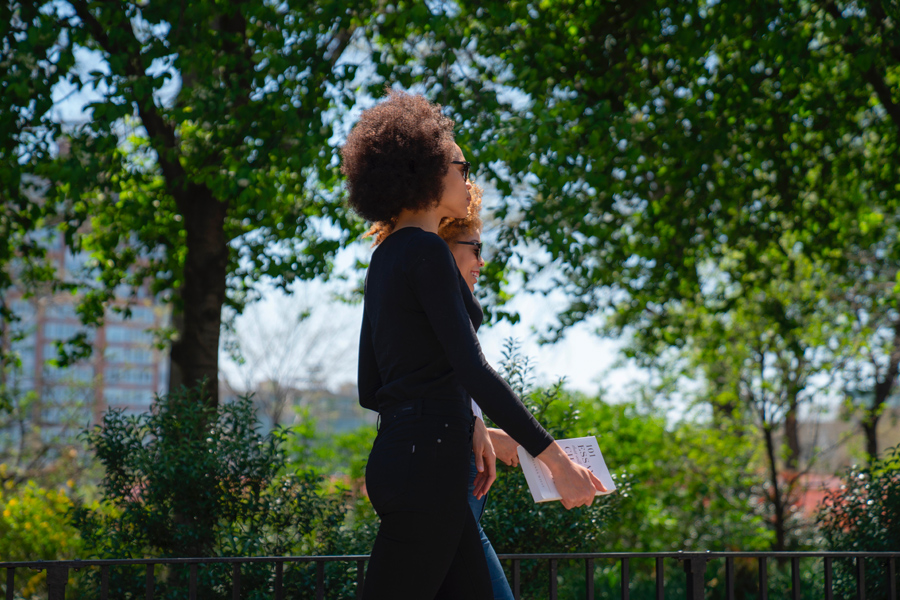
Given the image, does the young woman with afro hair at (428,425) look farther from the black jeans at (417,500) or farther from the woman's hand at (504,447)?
the woman's hand at (504,447)

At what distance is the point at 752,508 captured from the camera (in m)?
9.39

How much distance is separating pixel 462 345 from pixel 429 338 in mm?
119

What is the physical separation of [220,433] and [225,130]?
8.03 ft

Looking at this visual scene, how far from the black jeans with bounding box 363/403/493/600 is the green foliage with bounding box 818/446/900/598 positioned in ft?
13.7

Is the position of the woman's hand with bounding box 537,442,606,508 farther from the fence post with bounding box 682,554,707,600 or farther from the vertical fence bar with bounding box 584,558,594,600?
the fence post with bounding box 682,554,707,600

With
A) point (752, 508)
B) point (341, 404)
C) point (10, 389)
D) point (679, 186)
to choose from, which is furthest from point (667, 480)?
point (341, 404)

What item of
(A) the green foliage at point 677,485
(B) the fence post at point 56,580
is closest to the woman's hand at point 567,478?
(B) the fence post at point 56,580

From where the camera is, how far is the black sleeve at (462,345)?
5.61 feet

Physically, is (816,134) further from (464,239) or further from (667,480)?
(464,239)

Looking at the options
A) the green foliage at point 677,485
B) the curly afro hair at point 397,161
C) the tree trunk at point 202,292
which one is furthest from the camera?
the green foliage at point 677,485

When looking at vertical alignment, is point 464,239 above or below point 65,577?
above

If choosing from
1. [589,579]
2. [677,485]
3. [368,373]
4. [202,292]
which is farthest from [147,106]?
[677,485]

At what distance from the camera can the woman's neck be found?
2.01 m

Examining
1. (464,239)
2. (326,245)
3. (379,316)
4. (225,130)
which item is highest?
(225,130)
